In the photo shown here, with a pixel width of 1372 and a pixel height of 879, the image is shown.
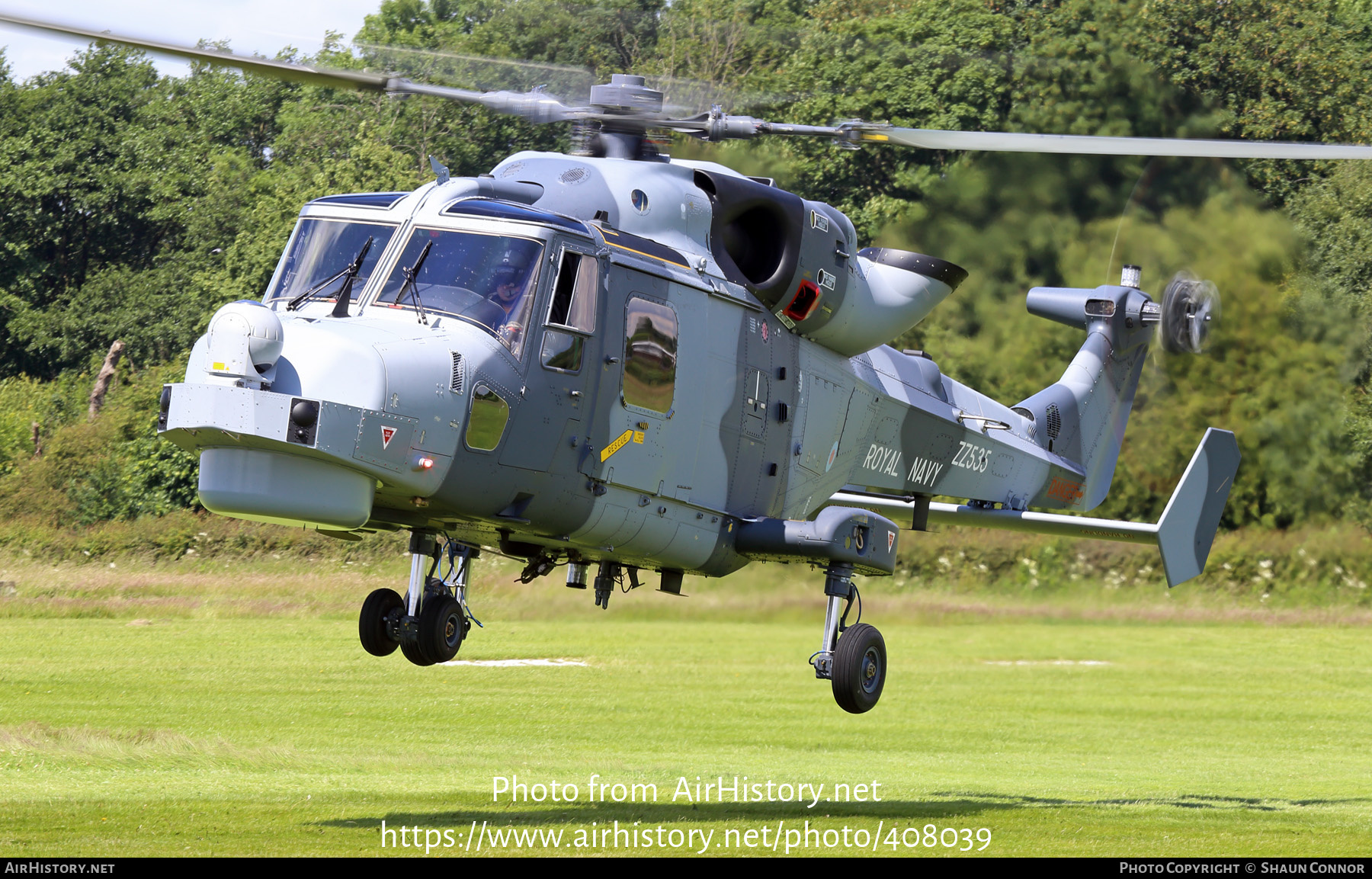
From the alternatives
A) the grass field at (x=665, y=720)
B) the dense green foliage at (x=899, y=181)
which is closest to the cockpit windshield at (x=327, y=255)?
the dense green foliage at (x=899, y=181)

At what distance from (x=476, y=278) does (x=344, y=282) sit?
0.92 metres

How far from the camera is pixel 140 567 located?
109 feet

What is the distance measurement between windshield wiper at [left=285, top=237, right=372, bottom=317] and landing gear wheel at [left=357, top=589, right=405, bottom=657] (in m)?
3.22

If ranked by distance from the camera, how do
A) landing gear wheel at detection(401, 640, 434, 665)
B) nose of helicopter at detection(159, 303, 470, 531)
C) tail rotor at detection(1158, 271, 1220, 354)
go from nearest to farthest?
nose of helicopter at detection(159, 303, 470, 531)
landing gear wheel at detection(401, 640, 434, 665)
tail rotor at detection(1158, 271, 1220, 354)

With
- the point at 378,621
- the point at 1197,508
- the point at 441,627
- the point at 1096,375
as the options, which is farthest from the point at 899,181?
the point at 378,621

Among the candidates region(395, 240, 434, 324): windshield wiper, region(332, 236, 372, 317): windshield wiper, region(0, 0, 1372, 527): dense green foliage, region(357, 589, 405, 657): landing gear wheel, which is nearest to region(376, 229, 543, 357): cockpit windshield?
region(395, 240, 434, 324): windshield wiper

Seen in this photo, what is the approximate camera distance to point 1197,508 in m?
16.6

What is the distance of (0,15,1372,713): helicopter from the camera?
10.2 m

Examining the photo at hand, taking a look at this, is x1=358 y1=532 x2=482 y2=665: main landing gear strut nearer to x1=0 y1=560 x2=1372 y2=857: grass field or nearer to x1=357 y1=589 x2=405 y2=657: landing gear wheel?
x1=357 y1=589 x2=405 y2=657: landing gear wheel

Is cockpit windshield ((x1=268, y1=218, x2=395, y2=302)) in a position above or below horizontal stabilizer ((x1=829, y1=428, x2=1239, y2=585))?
above

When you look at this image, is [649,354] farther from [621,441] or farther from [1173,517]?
[1173,517]

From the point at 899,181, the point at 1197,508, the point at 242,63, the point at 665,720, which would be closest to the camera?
the point at 242,63

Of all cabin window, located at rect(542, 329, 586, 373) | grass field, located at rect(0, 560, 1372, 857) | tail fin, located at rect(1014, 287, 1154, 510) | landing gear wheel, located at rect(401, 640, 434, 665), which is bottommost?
grass field, located at rect(0, 560, 1372, 857)

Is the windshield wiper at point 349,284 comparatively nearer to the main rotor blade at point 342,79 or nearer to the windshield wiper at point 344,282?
the windshield wiper at point 344,282
